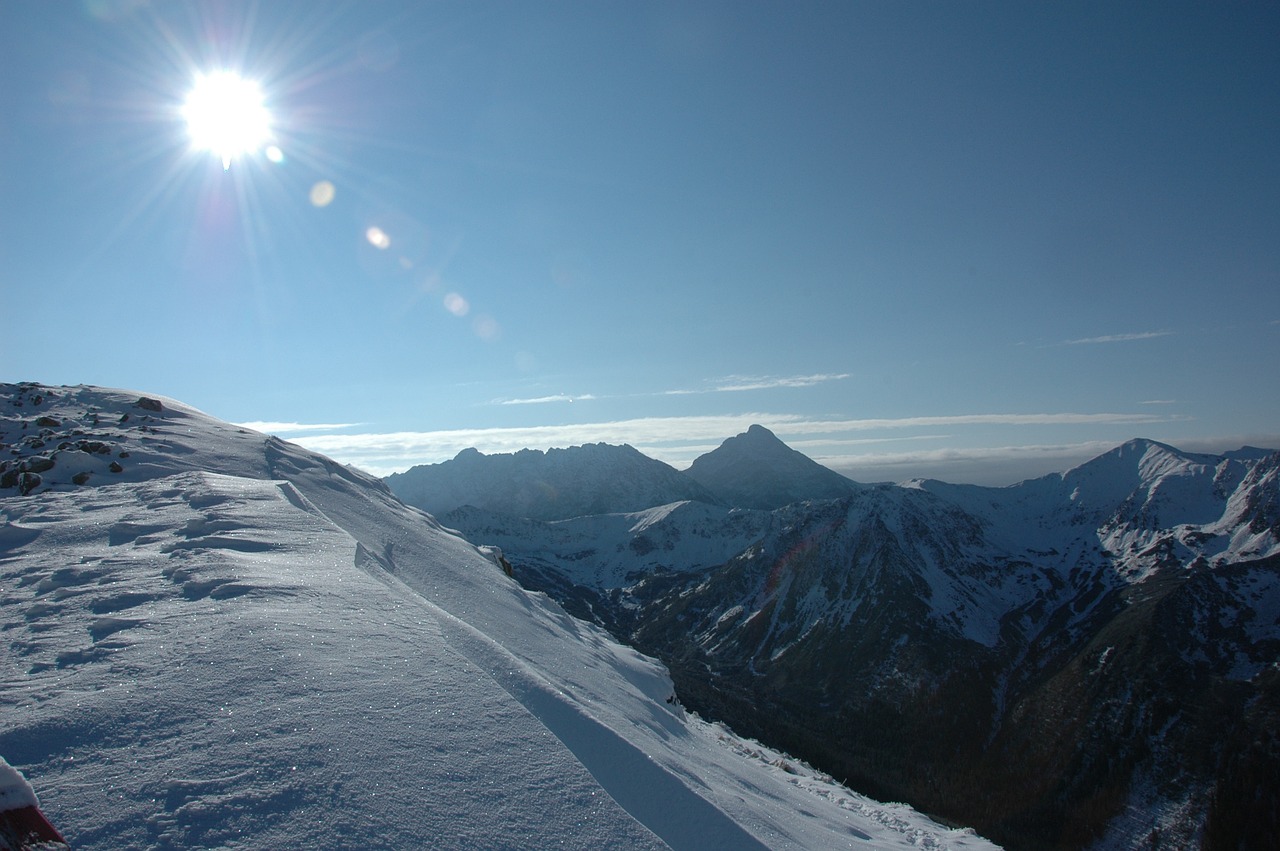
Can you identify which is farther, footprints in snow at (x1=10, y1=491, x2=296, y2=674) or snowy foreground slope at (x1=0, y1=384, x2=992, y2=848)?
footprints in snow at (x1=10, y1=491, x2=296, y2=674)

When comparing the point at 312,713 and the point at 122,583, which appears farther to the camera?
the point at 122,583

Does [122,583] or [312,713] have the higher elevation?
[122,583]

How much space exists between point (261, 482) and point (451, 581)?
981 centimetres

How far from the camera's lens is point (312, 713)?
7.80 metres

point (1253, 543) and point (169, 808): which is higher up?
point (169, 808)

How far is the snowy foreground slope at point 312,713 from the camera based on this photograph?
636 cm

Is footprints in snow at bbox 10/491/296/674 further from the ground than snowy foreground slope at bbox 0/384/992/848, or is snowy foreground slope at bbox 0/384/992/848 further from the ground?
footprints in snow at bbox 10/491/296/674

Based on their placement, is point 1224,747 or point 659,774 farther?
point 1224,747

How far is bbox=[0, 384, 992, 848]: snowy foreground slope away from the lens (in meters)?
6.36

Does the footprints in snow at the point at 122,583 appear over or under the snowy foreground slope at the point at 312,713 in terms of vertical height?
over

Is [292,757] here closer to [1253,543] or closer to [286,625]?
[286,625]

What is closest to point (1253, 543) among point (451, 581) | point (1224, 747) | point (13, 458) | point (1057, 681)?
point (1057, 681)

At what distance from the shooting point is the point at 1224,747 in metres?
114

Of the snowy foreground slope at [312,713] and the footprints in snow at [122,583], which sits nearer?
the snowy foreground slope at [312,713]
